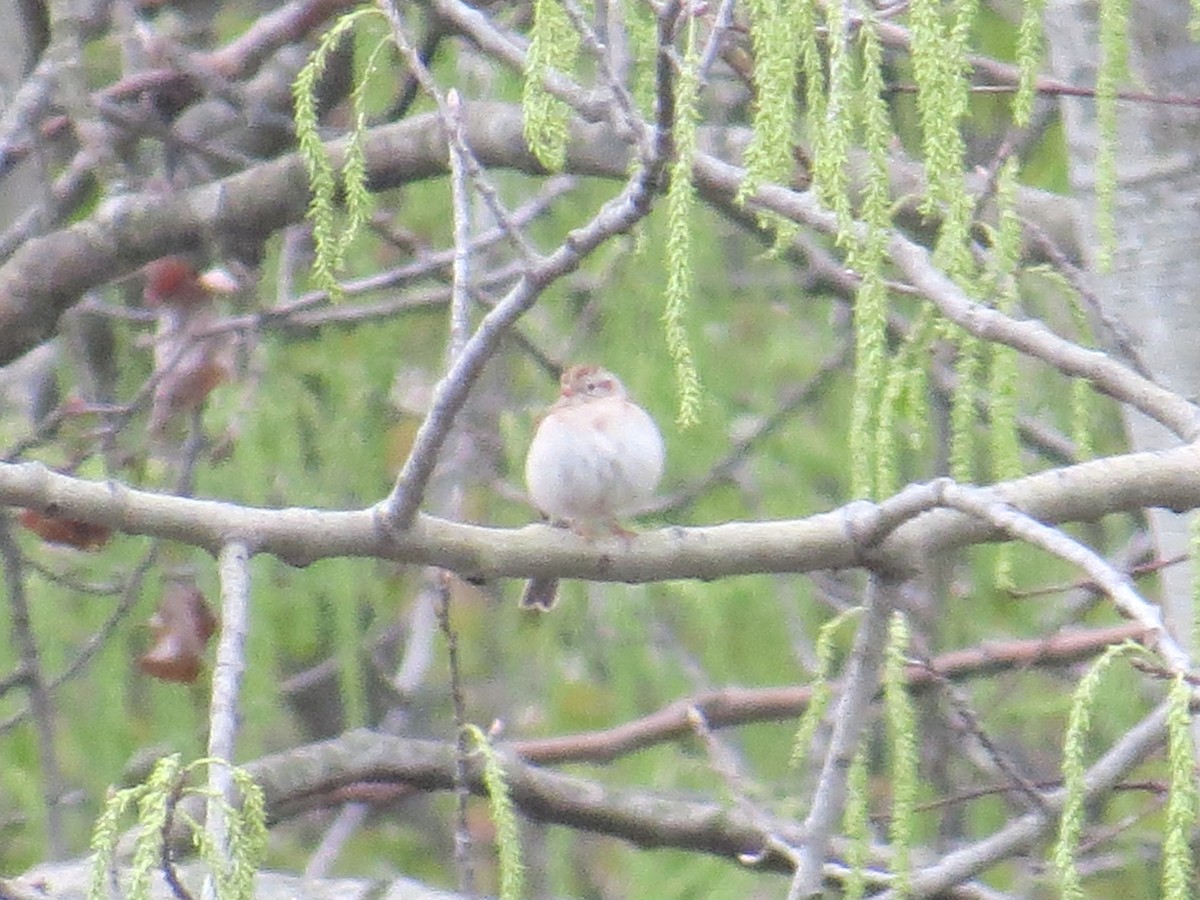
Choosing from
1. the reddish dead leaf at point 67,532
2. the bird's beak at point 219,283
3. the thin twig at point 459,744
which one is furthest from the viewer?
the bird's beak at point 219,283

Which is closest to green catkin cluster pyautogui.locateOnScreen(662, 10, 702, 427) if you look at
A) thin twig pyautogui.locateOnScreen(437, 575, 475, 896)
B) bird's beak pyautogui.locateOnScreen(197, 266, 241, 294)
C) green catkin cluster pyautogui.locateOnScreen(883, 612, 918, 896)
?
green catkin cluster pyautogui.locateOnScreen(883, 612, 918, 896)

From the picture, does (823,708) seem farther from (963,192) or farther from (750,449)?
(750,449)

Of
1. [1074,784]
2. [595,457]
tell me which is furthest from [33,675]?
[1074,784]

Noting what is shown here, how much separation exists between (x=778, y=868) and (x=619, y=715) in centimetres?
120

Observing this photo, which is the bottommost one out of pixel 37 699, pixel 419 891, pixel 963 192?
pixel 419 891

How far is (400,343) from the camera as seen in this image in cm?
474

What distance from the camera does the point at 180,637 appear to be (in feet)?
12.0

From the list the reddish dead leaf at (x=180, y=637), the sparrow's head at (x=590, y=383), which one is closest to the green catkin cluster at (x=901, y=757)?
the sparrow's head at (x=590, y=383)

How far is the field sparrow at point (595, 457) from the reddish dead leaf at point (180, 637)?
65cm

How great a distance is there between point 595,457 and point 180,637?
799 millimetres

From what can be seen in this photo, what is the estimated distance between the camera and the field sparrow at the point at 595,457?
3703mm

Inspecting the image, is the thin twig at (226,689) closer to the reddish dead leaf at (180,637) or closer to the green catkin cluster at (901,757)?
the green catkin cluster at (901,757)

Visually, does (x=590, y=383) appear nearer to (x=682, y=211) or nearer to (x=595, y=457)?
(x=595, y=457)

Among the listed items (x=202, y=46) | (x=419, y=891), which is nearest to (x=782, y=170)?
(x=419, y=891)
